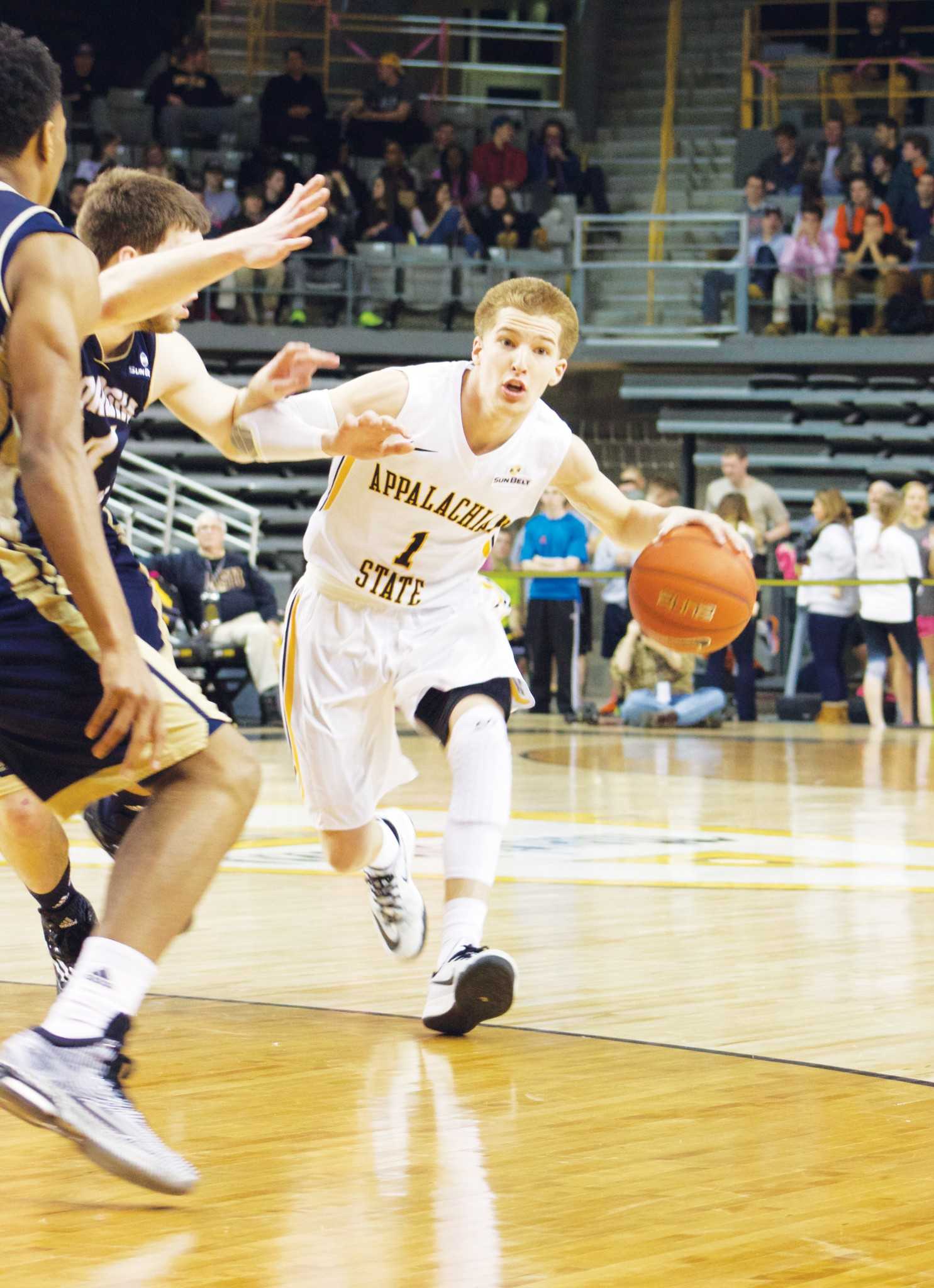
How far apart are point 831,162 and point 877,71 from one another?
2490mm

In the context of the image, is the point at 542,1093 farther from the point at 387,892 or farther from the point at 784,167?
the point at 784,167

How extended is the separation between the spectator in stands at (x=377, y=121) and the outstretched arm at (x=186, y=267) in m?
17.0

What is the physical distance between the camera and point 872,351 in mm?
17625

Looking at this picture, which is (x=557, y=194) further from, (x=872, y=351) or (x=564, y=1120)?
(x=564, y=1120)

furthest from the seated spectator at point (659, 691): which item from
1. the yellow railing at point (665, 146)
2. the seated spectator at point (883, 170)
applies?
the seated spectator at point (883, 170)

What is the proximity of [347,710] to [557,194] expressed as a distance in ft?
52.4

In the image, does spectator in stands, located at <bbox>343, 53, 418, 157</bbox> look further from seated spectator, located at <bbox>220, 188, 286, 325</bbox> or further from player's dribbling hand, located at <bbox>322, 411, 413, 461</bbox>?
player's dribbling hand, located at <bbox>322, 411, 413, 461</bbox>

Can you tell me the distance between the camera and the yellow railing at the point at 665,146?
18.9 metres

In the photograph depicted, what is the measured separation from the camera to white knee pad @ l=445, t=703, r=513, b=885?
4.17 meters

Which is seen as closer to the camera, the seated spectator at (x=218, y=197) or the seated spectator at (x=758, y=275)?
the seated spectator at (x=218, y=197)

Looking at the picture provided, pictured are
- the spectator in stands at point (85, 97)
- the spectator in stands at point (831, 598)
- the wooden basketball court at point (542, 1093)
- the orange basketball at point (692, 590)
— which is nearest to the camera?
the wooden basketball court at point (542, 1093)

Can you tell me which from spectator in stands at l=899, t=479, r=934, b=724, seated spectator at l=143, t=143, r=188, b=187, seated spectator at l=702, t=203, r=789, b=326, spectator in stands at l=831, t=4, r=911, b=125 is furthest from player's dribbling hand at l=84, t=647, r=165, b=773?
spectator in stands at l=831, t=4, r=911, b=125

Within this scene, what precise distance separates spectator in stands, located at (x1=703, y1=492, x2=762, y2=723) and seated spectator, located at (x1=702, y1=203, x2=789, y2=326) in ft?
12.6

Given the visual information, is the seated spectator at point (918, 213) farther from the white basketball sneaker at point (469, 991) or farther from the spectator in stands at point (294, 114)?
the white basketball sneaker at point (469, 991)
